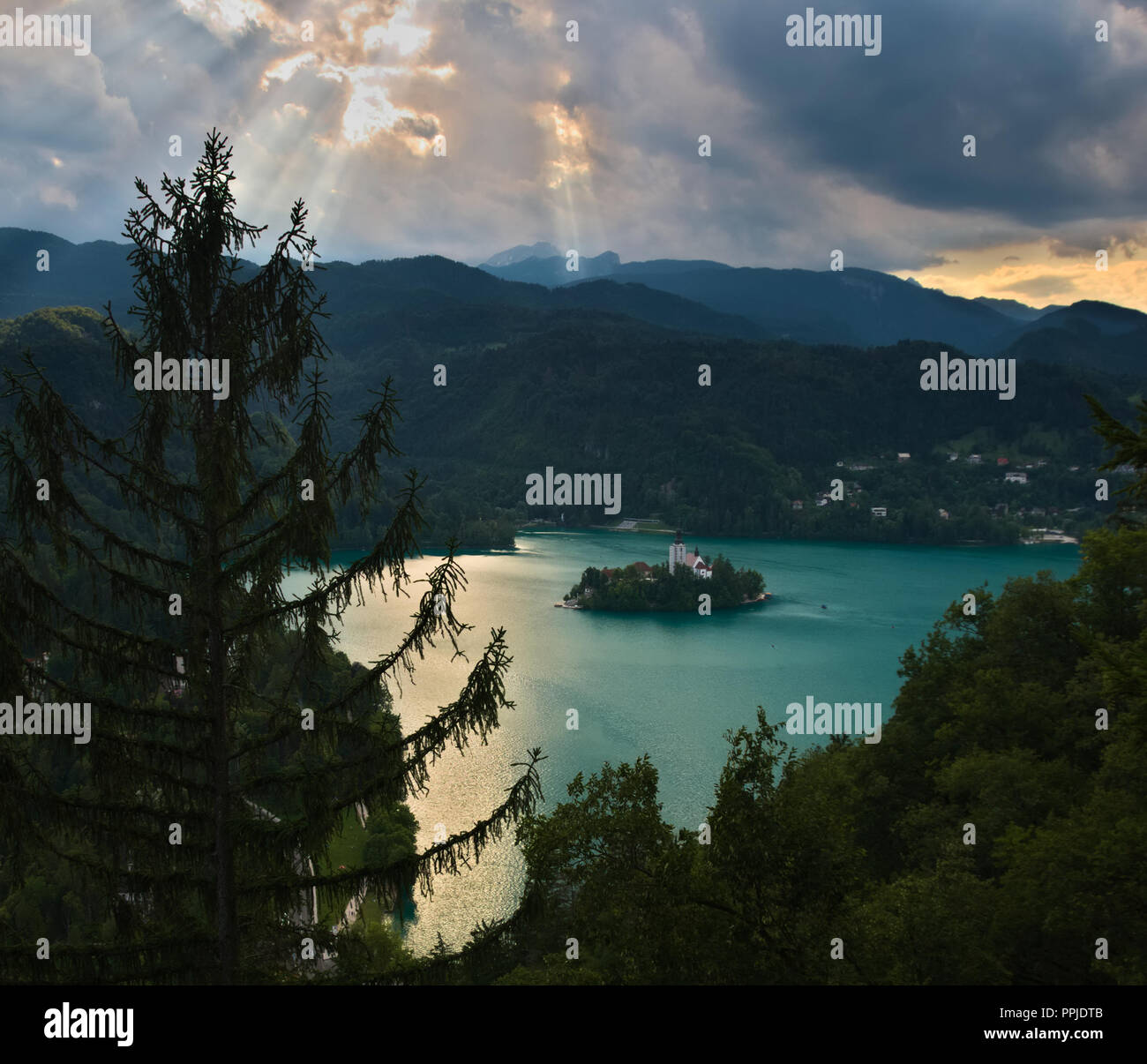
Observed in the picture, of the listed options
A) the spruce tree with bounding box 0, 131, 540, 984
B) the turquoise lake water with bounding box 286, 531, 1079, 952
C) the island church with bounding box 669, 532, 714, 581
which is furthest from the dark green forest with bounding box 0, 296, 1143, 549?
the spruce tree with bounding box 0, 131, 540, 984

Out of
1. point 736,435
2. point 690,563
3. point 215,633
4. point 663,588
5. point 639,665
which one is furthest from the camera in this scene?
point 736,435

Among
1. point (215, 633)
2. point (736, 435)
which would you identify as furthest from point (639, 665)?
point (736, 435)

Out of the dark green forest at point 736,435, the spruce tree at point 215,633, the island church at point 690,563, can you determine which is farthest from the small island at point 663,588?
the spruce tree at point 215,633

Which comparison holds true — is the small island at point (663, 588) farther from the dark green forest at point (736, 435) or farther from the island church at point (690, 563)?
the dark green forest at point (736, 435)

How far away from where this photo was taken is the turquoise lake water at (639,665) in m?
30.2

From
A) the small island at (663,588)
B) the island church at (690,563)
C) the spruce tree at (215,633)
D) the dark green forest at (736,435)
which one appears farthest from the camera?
the dark green forest at (736,435)

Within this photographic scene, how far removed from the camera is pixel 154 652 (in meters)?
5.05

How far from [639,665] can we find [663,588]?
1901 centimetres

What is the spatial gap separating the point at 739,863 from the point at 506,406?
571ft

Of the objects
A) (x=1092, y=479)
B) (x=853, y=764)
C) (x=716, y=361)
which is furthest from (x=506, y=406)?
(x=853, y=764)

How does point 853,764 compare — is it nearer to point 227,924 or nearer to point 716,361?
point 227,924

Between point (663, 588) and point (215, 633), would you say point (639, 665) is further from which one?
point (215, 633)

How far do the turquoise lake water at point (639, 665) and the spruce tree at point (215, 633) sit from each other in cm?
893

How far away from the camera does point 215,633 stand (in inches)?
199
